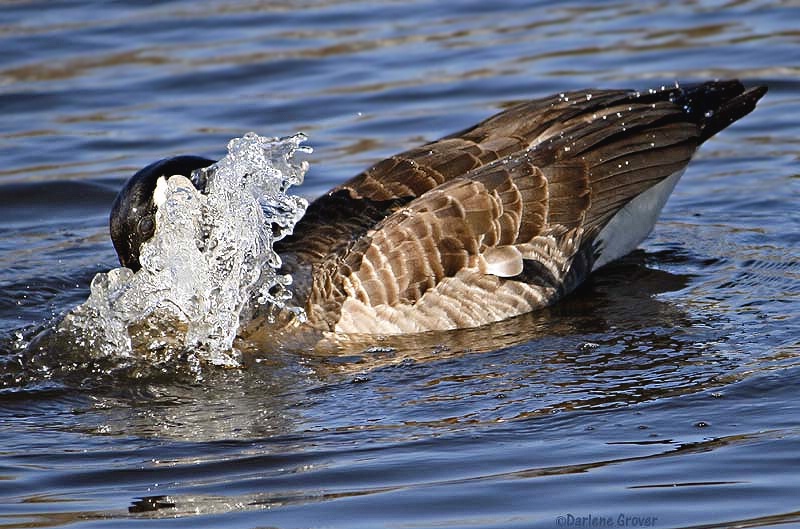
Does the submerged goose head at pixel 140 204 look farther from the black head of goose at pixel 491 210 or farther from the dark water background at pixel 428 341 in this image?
the dark water background at pixel 428 341

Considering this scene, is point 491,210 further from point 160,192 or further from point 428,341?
point 160,192

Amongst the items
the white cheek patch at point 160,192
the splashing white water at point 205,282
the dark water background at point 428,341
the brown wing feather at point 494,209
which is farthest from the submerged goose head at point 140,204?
the brown wing feather at point 494,209

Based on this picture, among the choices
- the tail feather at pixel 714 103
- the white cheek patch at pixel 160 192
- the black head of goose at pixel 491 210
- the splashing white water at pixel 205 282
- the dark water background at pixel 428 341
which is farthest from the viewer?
the tail feather at pixel 714 103

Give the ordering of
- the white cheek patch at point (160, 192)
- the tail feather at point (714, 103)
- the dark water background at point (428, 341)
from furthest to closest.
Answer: the tail feather at point (714, 103), the white cheek patch at point (160, 192), the dark water background at point (428, 341)

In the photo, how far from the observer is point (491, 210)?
857cm

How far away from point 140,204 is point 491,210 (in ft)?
6.95

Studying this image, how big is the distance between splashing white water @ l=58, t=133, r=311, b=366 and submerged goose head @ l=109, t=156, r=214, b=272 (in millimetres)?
133

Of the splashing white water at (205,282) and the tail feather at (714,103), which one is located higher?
the tail feather at (714,103)

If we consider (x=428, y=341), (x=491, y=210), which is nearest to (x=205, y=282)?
(x=428, y=341)

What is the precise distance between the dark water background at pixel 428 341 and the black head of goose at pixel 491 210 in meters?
0.27

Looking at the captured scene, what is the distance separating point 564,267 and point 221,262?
2.22 meters

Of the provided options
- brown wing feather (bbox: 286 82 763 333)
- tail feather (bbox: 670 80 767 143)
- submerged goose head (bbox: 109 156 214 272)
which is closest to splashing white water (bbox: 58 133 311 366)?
submerged goose head (bbox: 109 156 214 272)

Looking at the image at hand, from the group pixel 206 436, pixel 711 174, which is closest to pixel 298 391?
pixel 206 436

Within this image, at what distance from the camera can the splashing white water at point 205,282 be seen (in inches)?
327
